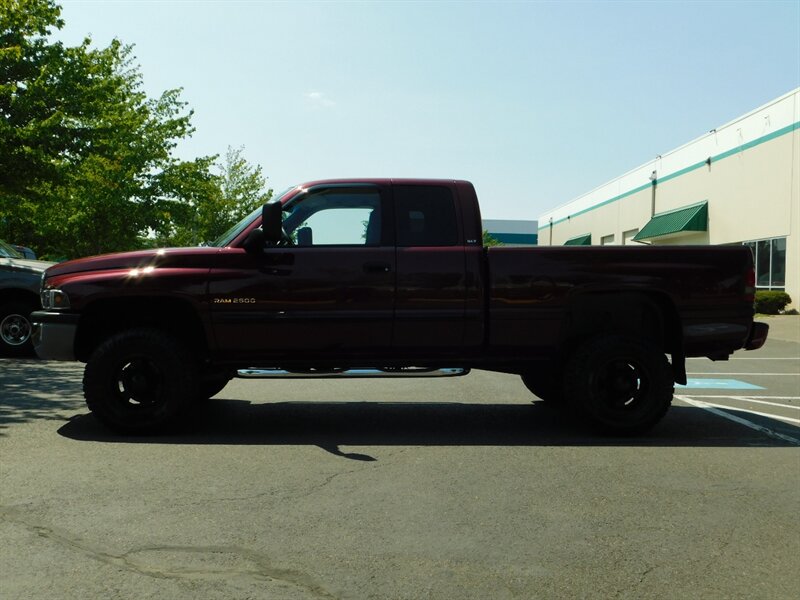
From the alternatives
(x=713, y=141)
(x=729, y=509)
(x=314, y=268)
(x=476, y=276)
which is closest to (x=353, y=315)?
(x=314, y=268)

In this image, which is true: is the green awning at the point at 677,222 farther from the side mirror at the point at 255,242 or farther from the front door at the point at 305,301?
the side mirror at the point at 255,242

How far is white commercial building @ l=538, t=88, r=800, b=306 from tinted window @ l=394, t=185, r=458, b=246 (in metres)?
22.4

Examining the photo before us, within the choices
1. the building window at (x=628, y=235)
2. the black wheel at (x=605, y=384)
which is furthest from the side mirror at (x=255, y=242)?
the building window at (x=628, y=235)

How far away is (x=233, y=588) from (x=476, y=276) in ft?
13.2

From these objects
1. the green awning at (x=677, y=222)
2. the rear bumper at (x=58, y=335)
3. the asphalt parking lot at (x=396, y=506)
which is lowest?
the asphalt parking lot at (x=396, y=506)

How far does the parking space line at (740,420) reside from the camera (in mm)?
7199

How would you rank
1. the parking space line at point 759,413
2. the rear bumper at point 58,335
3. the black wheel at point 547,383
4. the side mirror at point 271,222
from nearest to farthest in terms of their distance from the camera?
the side mirror at point 271,222, the rear bumper at point 58,335, the black wheel at point 547,383, the parking space line at point 759,413

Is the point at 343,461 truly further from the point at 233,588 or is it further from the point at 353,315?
the point at 233,588

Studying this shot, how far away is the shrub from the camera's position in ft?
84.7

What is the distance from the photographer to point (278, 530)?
4355 mm

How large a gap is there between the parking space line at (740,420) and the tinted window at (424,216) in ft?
10.9

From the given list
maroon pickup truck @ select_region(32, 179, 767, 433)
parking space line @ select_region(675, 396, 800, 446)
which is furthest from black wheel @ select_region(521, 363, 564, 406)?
parking space line @ select_region(675, 396, 800, 446)

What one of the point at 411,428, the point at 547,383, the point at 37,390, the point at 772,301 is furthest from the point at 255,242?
the point at 772,301

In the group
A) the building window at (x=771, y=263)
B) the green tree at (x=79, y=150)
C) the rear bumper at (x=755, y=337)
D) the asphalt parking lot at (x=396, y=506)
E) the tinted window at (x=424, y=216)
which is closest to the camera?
the asphalt parking lot at (x=396, y=506)
